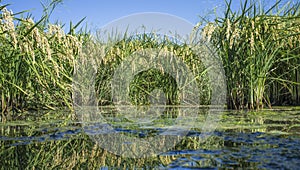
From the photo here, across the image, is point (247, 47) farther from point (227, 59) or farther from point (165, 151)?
point (165, 151)

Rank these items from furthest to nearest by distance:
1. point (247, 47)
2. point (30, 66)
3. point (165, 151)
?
point (247, 47) < point (30, 66) < point (165, 151)

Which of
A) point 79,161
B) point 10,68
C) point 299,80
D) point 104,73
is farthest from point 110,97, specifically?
point 79,161

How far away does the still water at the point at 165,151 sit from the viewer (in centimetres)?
126

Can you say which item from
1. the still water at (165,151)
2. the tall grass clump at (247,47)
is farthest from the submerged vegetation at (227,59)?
the still water at (165,151)

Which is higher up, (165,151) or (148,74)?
(148,74)

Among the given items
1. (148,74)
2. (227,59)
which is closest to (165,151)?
(227,59)

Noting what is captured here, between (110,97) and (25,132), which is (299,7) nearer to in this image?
(110,97)

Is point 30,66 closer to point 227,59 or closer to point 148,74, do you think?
point 227,59

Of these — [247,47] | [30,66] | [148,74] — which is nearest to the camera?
[30,66]

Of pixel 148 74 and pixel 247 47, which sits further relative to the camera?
pixel 148 74

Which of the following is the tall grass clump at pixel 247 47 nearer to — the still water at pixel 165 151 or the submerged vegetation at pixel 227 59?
the submerged vegetation at pixel 227 59

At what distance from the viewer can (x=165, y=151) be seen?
1.51m

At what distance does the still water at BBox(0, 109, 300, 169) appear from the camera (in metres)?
1.26

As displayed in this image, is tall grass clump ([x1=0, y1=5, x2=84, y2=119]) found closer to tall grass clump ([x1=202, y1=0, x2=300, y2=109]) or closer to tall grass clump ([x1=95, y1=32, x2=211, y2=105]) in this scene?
tall grass clump ([x1=95, y1=32, x2=211, y2=105])
